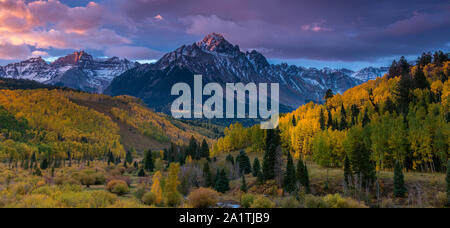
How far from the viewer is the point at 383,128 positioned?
266ft

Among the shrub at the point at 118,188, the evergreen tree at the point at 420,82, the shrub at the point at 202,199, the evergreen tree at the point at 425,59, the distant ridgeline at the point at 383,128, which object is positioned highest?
the evergreen tree at the point at 425,59

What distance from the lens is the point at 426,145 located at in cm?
7031

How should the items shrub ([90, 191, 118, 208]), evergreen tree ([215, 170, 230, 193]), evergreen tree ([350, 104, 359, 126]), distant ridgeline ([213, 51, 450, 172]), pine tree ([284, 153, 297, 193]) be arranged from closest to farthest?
shrub ([90, 191, 118, 208]) < pine tree ([284, 153, 297, 193]) < distant ridgeline ([213, 51, 450, 172]) < evergreen tree ([215, 170, 230, 193]) < evergreen tree ([350, 104, 359, 126])

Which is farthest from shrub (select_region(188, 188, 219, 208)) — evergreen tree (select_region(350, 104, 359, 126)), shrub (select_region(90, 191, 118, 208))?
evergreen tree (select_region(350, 104, 359, 126))

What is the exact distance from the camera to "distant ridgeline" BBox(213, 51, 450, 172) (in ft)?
237

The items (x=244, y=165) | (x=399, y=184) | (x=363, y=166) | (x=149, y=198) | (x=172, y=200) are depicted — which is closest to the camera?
(x=149, y=198)

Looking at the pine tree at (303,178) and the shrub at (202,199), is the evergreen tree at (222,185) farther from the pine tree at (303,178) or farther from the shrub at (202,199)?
the shrub at (202,199)

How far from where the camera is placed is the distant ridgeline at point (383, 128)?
7238 cm

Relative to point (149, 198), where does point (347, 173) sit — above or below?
above

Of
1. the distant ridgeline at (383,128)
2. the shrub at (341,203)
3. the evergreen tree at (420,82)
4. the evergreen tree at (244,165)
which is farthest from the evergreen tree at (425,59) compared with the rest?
the shrub at (341,203)

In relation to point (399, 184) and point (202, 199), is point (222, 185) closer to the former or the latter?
point (202, 199)

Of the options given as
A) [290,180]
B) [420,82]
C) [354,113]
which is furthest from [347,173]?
[420,82]

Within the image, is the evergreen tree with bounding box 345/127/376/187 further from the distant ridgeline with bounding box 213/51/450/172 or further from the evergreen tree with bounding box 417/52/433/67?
the evergreen tree with bounding box 417/52/433/67

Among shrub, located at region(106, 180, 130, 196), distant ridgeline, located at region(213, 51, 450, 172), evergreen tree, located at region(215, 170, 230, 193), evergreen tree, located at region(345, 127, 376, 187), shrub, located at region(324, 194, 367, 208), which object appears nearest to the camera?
shrub, located at region(324, 194, 367, 208)
